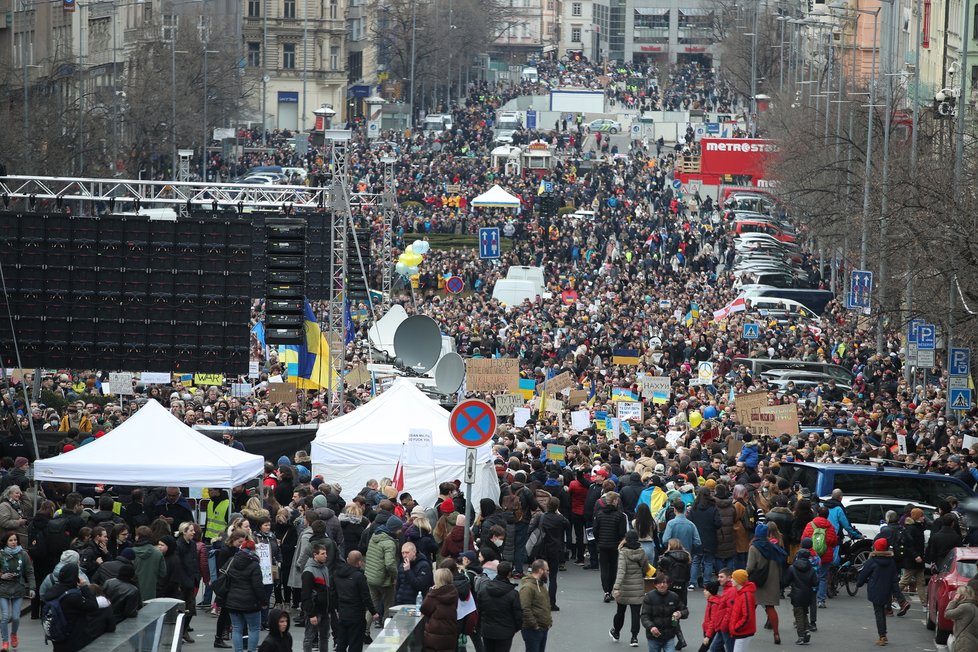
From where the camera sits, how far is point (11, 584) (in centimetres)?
1691

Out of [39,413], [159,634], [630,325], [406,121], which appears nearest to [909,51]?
[630,325]

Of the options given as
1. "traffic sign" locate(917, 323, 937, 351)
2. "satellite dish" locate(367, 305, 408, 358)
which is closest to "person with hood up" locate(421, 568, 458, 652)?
"traffic sign" locate(917, 323, 937, 351)

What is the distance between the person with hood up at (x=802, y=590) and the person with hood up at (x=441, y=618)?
447 cm

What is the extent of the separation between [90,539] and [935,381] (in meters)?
24.3

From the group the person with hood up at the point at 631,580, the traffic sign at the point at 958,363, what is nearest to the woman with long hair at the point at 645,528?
the person with hood up at the point at 631,580

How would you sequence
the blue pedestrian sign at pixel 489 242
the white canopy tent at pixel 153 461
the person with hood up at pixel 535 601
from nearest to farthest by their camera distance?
1. the person with hood up at pixel 535 601
2. the white canopy tent at pixel 153 461
3. the blue pedestrian sign at pixel 489 242

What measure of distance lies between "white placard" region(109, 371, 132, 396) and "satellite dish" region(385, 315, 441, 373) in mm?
4693

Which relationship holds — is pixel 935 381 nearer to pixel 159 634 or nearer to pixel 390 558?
A: pixel 390 558

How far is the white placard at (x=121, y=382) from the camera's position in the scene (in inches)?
1203

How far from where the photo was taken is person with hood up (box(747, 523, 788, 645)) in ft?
60.8

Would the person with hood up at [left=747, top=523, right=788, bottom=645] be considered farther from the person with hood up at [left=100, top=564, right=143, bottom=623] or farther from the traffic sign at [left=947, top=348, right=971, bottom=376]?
the traffic sign at [left=947, top=348, right=971, bottom=376]

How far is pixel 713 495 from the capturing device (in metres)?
21.0

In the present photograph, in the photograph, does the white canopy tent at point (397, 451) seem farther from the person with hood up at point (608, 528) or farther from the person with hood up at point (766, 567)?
the person with hood up at point (766, 567)

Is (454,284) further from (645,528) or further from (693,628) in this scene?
(693,628)
